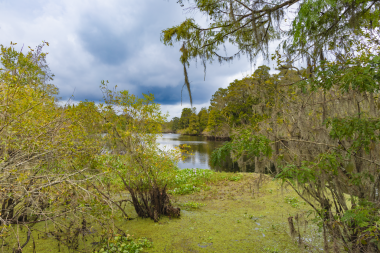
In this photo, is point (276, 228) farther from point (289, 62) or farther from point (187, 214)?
point (289, 62)

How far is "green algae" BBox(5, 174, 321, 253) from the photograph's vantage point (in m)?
3.69

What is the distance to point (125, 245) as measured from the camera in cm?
361

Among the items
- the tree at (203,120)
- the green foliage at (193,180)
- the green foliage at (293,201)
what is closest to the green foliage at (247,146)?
the green foliage at (293,201)

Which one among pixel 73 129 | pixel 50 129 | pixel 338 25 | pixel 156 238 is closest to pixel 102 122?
pixel 73 129

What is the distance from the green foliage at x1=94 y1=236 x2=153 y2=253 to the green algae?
0.14 metres

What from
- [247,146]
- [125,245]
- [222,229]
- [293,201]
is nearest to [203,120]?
[293,201]

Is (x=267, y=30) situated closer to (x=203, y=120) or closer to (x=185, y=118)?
(x=203, y=120)

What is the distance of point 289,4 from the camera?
2.90m

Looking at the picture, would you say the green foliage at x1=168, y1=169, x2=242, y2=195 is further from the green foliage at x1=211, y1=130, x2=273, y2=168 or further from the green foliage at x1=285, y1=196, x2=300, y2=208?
the green foliage at x1=211, y1=130, x2=273, y2=168

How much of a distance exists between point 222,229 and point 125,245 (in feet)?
6.27

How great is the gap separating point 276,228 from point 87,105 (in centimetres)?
485

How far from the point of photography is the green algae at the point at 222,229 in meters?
3.69

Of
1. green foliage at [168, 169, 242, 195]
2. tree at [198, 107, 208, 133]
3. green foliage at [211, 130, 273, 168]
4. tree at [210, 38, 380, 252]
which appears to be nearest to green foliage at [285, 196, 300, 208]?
tree at [210, 38, 380, 252]

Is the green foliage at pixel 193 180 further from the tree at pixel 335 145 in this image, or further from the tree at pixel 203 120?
the tree at pixel 203 120
